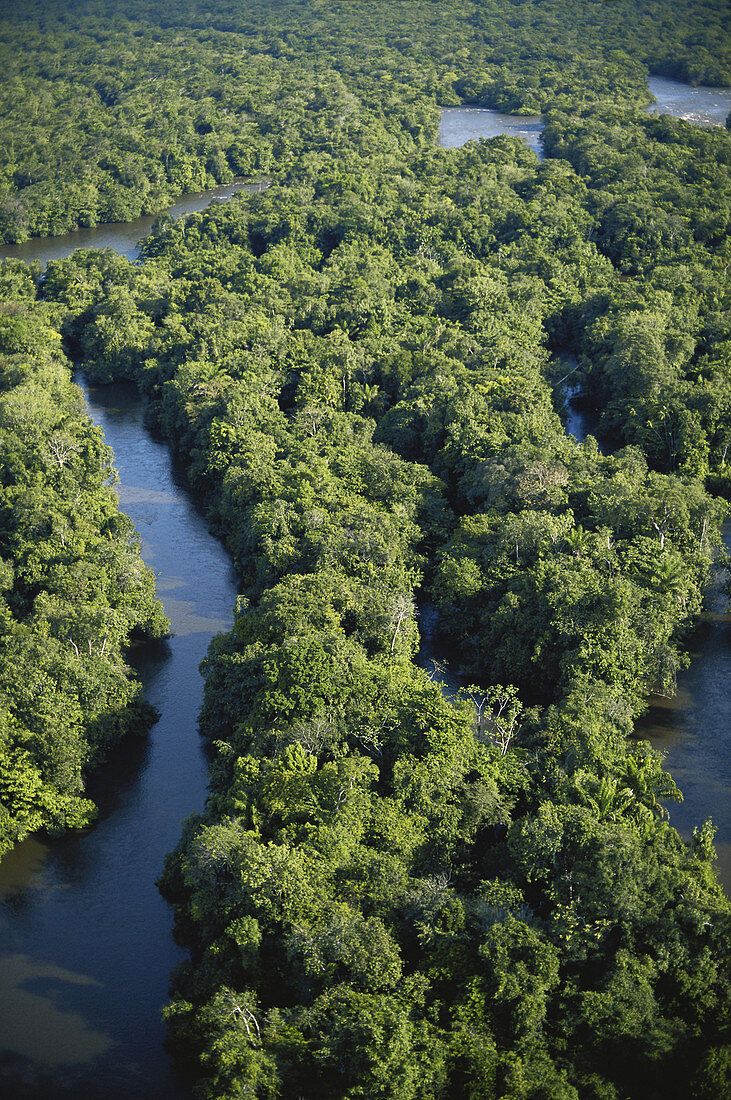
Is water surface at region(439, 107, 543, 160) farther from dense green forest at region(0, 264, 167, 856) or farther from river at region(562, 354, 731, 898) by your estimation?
river at region(562, 354, 731, 898)

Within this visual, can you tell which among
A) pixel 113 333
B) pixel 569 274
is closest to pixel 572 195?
pixel 569 274

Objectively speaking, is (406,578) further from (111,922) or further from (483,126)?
(483,126)

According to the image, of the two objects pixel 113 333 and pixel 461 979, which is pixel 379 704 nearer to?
pixel 461 979

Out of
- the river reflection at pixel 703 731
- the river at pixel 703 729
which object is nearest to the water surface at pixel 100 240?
the river at pixel 703 729

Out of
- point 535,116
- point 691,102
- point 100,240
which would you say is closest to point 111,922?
point 100,240

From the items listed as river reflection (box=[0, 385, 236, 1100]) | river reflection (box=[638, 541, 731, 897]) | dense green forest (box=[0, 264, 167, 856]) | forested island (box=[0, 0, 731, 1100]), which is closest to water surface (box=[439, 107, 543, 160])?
forested island (box=[0, 0, 731, 1100])

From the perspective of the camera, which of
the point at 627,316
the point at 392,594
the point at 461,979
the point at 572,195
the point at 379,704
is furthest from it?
the point at 572,195
